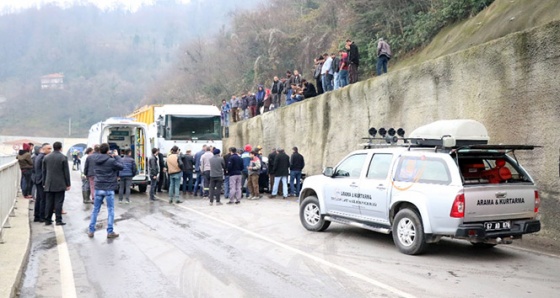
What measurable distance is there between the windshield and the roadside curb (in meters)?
9.21

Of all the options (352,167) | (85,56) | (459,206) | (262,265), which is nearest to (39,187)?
(262,265)

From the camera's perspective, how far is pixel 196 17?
173750 millimetres

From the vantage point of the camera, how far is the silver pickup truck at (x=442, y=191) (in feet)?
26.1

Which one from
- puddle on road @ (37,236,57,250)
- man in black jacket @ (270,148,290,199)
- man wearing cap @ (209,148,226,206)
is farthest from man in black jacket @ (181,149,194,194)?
puddle on road @ (37,236,57,250)

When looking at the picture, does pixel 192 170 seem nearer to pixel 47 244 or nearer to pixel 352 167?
pixel 47 244

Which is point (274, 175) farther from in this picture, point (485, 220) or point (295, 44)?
point (295, 44)

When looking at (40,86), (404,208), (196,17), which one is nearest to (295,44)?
(404,208)

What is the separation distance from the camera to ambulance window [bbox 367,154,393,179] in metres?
9.39

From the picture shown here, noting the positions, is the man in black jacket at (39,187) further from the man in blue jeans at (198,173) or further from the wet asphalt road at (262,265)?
the man in blue jeans at (198,173)

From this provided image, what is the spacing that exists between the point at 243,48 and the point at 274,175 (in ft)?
114

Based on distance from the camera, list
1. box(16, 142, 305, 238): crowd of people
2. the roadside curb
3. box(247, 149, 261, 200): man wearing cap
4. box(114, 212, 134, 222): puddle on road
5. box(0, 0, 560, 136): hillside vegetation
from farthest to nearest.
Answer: box(0, 0, 560, 136): hillside vegetation
box(247, 149, 261, 200): man wearing cap
box(114, 212, 134, 222): puddle on road
box(16, 142, 305, 238): crowd of people
the roadside curb

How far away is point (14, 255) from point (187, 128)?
13.3 meters

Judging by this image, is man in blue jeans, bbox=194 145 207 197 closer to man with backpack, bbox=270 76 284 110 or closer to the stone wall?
the stone wall

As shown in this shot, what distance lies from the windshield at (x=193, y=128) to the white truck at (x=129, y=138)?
1120 mm
